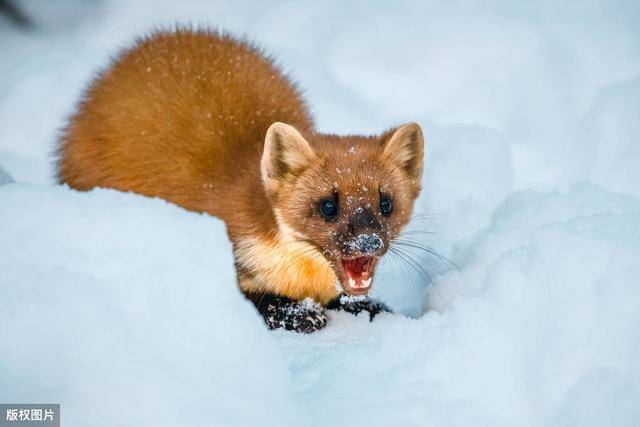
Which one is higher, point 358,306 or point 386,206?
point 386,206

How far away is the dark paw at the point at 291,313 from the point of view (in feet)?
11.0

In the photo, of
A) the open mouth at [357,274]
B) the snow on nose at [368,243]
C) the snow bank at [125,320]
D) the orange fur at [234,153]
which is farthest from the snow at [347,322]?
the orange fur at [234,153]

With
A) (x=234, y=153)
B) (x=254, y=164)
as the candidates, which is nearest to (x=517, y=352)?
(x=254, y=164)

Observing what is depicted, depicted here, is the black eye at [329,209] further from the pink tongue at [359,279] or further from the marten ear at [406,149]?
the marten ear at [406,149]

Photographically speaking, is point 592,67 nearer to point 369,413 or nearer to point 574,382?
point 574,382

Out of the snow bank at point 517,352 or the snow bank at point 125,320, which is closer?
the snow bank at point 125,320

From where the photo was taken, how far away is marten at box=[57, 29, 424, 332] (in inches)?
126

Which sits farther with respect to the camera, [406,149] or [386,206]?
[406,149]

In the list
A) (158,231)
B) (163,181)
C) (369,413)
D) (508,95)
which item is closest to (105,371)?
(158,231)

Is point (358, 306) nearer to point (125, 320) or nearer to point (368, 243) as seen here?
point (368, 243)

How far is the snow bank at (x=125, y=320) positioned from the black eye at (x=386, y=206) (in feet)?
2.98

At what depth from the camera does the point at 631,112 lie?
4836 mm

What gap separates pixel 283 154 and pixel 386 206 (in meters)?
0.50

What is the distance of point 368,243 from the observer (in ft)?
9.70
